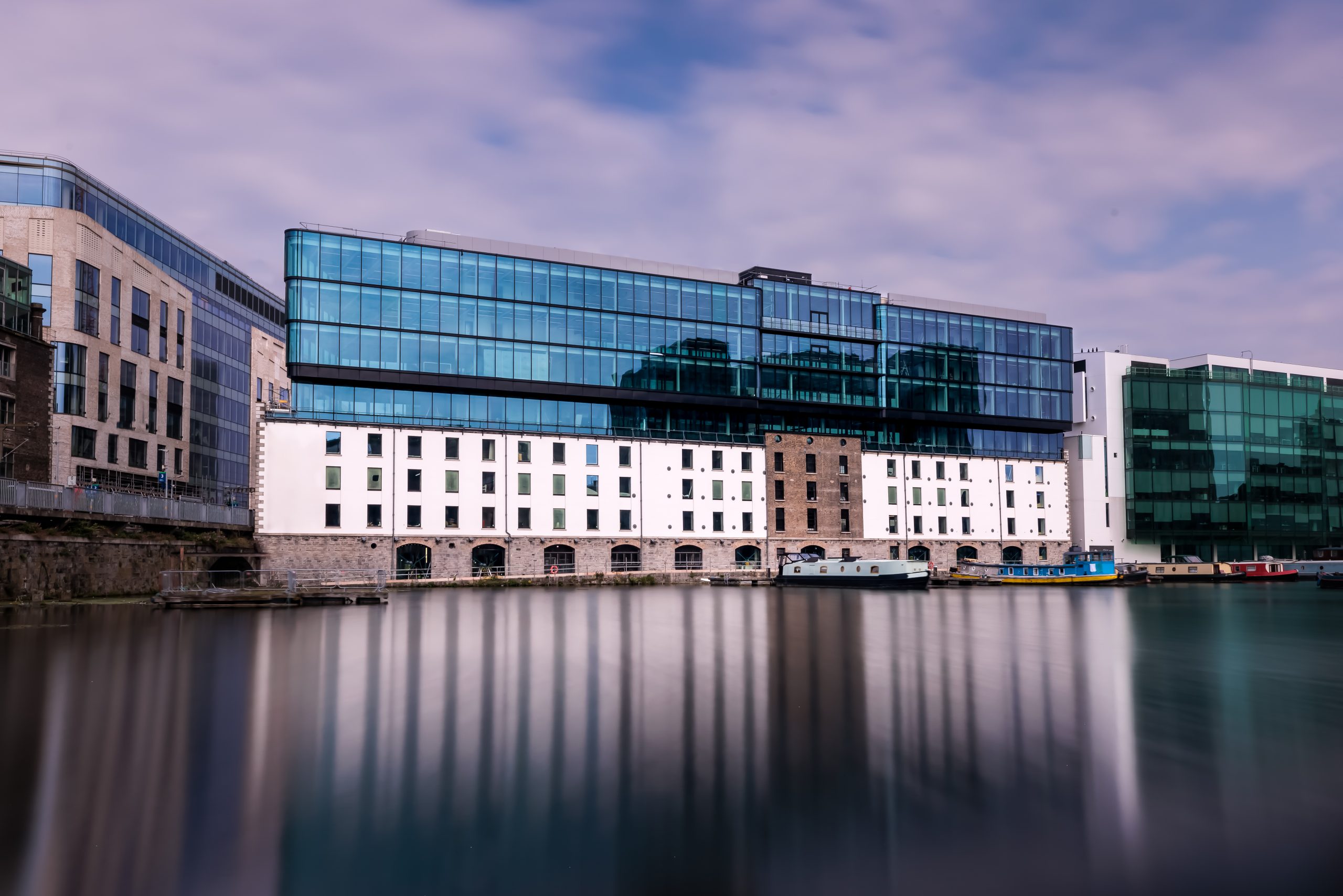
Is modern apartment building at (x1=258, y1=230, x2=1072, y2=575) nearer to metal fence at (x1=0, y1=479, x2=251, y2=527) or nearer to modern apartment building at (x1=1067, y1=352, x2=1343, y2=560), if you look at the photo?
modern apartment building at (x1=1067, y1=352, x2=1343, y2=560)

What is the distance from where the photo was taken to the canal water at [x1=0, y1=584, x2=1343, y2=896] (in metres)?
8.49

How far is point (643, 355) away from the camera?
80.9 meters

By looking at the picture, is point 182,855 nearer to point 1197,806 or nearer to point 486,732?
point 486,732

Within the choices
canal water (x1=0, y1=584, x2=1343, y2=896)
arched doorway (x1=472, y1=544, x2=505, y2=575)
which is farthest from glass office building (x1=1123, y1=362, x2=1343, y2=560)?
canal water (x1=0, y1=584, x2=1343, y2=896)

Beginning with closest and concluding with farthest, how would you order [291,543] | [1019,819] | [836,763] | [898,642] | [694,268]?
1. [1019,819]
2. [836,763]
3. [898,642]
4. [291,543]
5. [694,268]

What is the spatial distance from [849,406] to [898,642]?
203 ft

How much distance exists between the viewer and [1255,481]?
102m

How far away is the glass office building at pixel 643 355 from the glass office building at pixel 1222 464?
9786 mm

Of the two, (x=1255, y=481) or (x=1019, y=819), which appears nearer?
(x=1019, y=819)

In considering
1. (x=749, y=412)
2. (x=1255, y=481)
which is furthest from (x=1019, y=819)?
(x=1255, y=481)

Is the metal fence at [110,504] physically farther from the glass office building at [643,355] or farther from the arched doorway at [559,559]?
the arched doorway at [559,559]

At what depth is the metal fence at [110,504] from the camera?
1640 inches

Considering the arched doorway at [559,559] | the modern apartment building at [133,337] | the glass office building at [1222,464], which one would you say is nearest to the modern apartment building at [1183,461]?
the glass office building at [1222,464]

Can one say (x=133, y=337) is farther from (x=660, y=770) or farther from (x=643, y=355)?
(x=660, y=770)
